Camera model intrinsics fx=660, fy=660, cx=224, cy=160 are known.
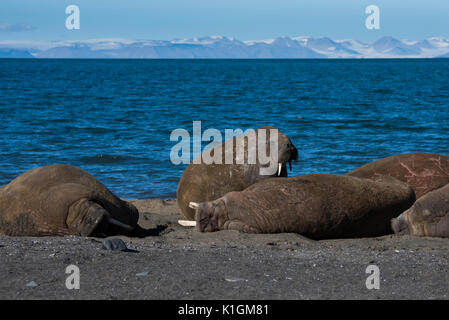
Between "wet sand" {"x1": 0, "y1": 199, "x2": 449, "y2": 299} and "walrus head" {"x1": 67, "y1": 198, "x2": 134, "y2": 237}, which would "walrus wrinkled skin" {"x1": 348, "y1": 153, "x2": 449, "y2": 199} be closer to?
"wet sand" {"x1": 0, "y1": 199, "x2": 449, "y2": 299}

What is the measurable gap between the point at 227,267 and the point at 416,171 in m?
4.82

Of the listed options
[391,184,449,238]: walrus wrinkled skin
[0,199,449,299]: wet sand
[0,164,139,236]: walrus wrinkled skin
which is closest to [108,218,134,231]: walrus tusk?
[0,164,139,236]: walrus wrinkled skin

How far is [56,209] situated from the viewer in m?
8.38

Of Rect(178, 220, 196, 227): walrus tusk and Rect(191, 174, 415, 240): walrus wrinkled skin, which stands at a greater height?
Rect(191, 174, 415, 240): walrus wrinkled skin

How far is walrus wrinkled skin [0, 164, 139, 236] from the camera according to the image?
819cm

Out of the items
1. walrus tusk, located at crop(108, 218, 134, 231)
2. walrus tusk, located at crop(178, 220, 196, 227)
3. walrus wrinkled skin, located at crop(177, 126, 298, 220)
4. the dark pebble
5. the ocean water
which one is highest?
walrus wrinkled skin, located at crop(177, 126, 298, 220)

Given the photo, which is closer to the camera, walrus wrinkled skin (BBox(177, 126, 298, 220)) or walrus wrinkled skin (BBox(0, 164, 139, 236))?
walrus wrinkled skin (BBox(0, 164, 139, 236))

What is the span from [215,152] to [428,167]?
10.7 ft

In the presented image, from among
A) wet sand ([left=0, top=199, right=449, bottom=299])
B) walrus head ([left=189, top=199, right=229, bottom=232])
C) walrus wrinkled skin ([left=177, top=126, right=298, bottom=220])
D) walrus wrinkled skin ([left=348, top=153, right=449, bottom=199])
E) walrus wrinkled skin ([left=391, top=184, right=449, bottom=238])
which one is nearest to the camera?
wet sand ([left=0, top=199, right=449, bottom=299])

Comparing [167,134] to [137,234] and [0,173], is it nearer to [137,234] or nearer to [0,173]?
[0,173]

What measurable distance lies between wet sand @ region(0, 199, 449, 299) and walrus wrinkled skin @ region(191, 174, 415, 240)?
9.7 inches

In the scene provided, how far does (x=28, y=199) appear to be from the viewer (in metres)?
8.55

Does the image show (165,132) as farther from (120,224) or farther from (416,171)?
(120,224)

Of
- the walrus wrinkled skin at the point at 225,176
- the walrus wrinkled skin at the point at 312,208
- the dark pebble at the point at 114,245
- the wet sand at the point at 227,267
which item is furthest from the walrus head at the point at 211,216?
the dark pebble at the point at 114,245
